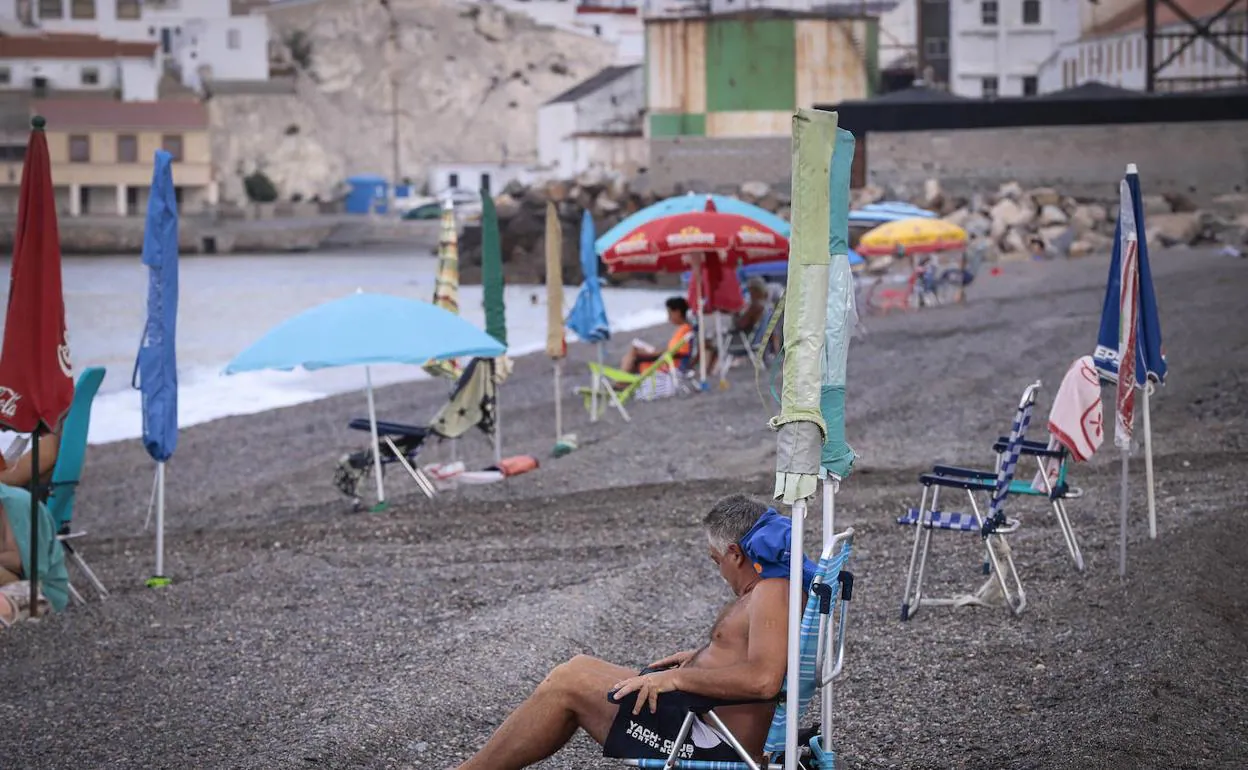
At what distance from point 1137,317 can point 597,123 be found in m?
65.8

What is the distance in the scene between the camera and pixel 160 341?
Result: 8.38m

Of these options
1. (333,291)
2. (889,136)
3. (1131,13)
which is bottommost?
(333,291)

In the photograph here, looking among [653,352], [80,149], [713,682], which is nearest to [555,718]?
[713,682]

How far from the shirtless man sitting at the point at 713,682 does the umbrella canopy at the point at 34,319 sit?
12.5 ft

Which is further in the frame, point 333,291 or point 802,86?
point 333,291

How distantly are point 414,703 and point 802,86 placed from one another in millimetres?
49973

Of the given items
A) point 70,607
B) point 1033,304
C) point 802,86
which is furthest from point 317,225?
point 70,607

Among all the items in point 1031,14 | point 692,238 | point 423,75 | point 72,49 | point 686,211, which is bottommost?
point 692,238

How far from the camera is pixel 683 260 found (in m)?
15.9

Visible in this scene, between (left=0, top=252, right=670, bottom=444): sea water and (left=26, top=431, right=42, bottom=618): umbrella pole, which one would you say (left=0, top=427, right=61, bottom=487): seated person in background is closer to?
(left=26, top=431, right=42, bottom=618): umbrella pole

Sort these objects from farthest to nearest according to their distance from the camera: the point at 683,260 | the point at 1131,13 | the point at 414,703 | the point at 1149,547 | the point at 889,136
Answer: the point at 1131,13
the point at 889,136
the point at 683,260
the point at 1149,547
the point at 414,703

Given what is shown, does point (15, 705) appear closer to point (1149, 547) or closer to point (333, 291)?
point (1149, 547)

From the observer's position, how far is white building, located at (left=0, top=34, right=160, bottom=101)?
3546 inches

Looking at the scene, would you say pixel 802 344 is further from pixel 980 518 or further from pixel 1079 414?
pixel 1079 414
